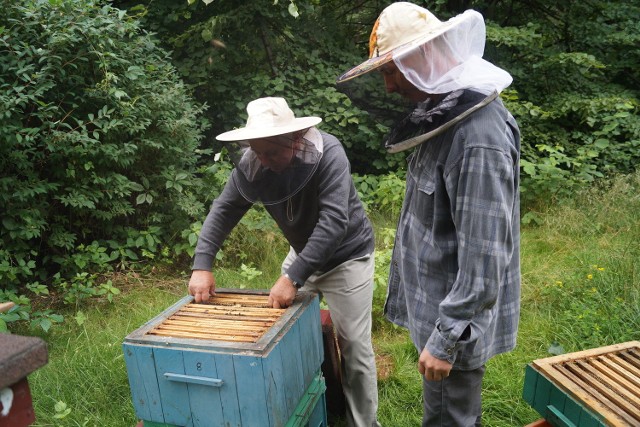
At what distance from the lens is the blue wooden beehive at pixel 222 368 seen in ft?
5.21

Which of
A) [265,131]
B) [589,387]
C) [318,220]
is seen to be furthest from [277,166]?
[589,387]

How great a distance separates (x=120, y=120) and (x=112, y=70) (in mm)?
482

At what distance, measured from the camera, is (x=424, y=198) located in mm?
1587

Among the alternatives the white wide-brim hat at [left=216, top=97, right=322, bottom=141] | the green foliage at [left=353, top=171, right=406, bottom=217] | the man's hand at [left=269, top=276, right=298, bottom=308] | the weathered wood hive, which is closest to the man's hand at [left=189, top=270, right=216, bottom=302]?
the man's hand at [left=269, top=276, right=298, bottom=308]

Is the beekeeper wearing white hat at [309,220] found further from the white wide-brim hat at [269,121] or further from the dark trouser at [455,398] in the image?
the dark trouser at [455,398]

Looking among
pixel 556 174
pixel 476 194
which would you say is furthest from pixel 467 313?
pixel 556 174

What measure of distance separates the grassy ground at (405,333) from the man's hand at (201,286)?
36.9 inches

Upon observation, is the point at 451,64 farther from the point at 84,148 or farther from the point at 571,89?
the point at 571,89

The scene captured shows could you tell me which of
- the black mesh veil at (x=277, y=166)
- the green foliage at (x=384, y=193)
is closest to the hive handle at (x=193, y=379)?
the black mesh veil at (x=277, y=166)

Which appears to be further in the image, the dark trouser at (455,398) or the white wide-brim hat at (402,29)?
the dark trouser at (455,398)

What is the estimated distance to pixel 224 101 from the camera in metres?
5.76

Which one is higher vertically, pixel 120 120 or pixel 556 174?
pixel 120 120

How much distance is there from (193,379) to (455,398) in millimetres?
867

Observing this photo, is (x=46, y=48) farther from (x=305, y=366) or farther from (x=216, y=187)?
(x=305, y=366)
